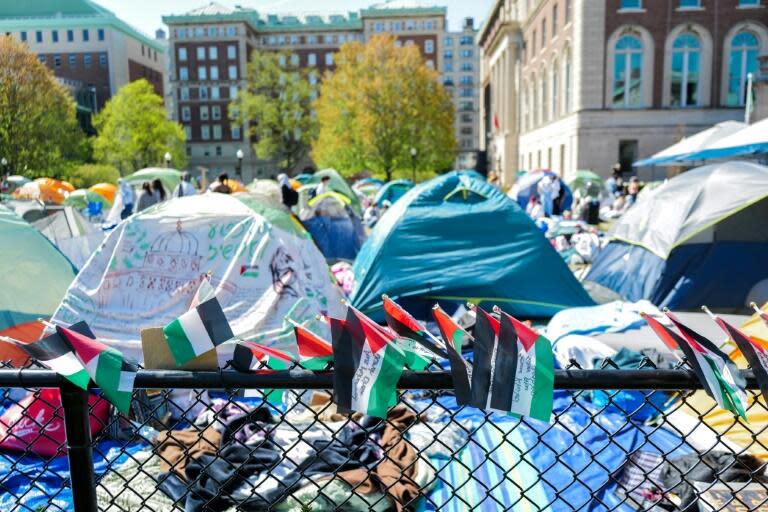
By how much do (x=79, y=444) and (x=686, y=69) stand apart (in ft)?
105

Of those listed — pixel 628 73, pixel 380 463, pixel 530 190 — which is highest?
pixel 628 73

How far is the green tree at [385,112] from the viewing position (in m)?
33.7

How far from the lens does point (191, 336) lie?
177 cm

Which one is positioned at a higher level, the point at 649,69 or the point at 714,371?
the point at 649,69

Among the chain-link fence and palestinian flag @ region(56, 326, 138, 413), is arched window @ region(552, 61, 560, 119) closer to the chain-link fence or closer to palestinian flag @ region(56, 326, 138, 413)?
the chain-link fence

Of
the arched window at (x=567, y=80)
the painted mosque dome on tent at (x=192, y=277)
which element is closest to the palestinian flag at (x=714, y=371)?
the painted mosque dome on tent at (x=192, y=277)

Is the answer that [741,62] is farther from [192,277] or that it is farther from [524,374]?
[524,374]

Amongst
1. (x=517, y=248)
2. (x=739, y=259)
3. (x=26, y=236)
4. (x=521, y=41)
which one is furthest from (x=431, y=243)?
(x=521, y=41)

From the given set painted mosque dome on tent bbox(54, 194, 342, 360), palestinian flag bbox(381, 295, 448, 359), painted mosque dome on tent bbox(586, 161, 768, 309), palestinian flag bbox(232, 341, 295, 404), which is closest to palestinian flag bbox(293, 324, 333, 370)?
palestinian flag bbox(232, 341, 295, 404)

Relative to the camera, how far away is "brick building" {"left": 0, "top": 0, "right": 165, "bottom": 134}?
14.6 meters

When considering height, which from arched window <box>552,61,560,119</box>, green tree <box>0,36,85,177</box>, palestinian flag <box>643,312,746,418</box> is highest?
arched window <box>552,61,560,119</box>

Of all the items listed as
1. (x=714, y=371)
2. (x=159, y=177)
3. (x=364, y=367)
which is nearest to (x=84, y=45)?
(x=159, y=177)

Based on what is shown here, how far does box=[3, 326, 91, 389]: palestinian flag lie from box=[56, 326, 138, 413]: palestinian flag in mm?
15

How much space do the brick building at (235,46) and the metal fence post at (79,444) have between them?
6498cm
